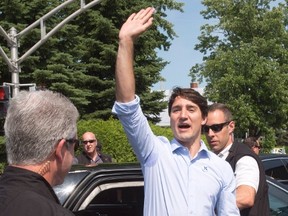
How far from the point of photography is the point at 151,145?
2.90 m

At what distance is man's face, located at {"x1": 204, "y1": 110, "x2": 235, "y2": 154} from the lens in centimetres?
370

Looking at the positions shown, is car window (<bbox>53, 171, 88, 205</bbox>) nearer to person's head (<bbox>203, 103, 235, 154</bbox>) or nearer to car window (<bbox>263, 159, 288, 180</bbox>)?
person's head (<bbox>203, 103, 235, 154</bbox>)

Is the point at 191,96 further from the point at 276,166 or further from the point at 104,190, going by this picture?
the point at 276,166

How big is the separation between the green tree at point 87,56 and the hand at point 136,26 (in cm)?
2115

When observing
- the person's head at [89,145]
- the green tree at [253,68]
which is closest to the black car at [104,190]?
the person's head at [89,145]

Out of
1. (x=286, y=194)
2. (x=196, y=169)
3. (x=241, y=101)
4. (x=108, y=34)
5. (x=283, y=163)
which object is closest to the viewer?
(x=196, y=169)

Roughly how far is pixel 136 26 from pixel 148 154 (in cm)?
65

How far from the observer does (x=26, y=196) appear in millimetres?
1827

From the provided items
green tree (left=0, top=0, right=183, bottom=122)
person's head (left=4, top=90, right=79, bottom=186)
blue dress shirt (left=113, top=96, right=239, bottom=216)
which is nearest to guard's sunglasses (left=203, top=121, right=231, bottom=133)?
blue dress shirt (left=113, top=96, right=239, bottom=216)

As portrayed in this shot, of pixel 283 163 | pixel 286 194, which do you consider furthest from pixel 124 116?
pixel 283 163

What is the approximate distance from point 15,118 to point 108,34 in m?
26.2

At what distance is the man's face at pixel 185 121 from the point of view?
3.01 metres

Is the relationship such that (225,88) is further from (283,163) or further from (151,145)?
(151,145)

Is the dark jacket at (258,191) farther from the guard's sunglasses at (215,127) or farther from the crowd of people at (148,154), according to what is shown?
the guard's sunglasses at (215,127)
